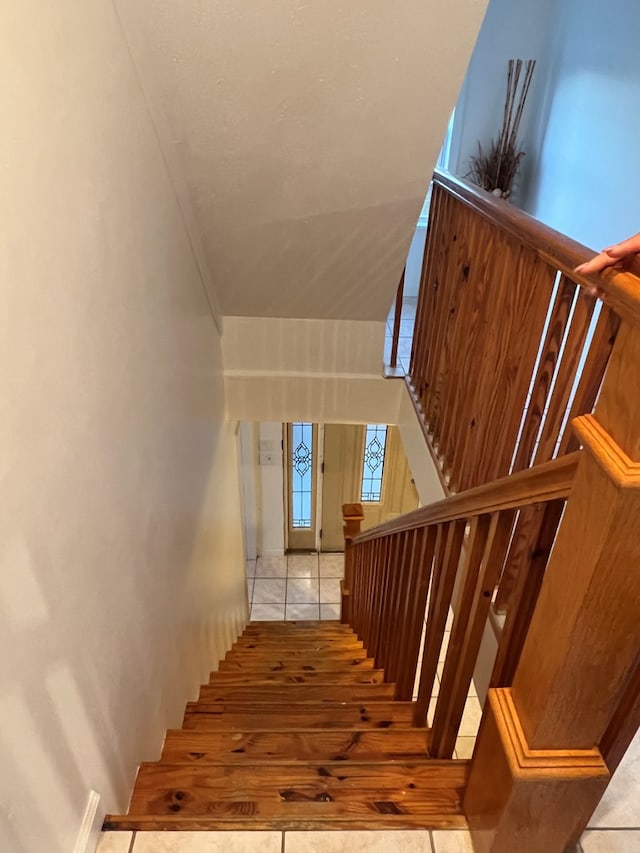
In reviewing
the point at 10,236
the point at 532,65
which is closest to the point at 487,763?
the point at 10,236

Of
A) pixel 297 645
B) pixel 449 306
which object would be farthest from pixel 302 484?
pixel 449 306

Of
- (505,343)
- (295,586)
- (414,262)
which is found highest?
(414,262)

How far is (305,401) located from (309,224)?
133 cm

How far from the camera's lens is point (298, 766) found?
1.49 metres

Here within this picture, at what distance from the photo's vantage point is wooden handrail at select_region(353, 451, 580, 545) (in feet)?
2.88

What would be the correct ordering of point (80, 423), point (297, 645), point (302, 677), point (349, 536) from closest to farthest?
1. point (80, 423)
2. point (302, 677)
3. point (297, 645)
4. point (349, 536)

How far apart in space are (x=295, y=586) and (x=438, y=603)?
155 inches

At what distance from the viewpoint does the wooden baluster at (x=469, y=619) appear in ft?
4.04

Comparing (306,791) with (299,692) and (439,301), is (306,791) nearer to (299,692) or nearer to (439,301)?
(299,692)

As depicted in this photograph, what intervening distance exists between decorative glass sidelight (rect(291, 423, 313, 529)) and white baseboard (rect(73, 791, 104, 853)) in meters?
3.99

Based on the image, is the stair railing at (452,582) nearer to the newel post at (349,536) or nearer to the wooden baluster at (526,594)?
the wooden baluster at (526,594)

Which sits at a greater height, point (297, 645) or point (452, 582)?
point (297, 645)

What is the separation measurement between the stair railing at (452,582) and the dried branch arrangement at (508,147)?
299cm

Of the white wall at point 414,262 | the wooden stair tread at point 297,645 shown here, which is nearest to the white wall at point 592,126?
the white wall at point 414,262
